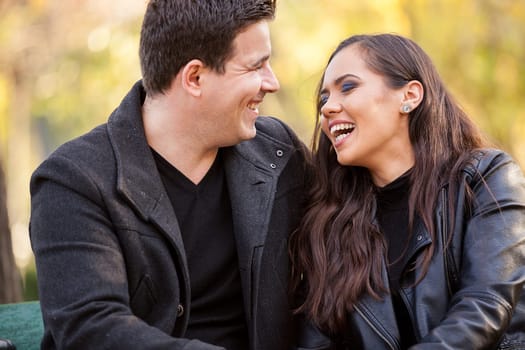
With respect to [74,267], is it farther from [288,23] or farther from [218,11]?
[288,23]

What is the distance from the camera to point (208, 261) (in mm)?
3607

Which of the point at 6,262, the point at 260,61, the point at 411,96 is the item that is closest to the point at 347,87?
the point at 411,96

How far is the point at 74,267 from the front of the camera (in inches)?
123

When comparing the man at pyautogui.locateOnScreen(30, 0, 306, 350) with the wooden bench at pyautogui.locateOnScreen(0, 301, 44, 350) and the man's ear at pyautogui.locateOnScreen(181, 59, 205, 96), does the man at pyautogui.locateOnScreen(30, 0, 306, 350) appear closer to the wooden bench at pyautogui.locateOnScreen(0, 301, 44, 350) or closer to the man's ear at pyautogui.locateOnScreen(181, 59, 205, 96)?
the man's ear at pyautogui.locateOnScreen(181, 59, 205, 96)

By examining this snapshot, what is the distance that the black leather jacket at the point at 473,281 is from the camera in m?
3.22

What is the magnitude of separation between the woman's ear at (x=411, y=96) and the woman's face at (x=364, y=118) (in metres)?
0.01

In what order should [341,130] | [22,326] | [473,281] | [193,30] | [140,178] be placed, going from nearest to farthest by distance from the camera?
[473,281]
[140,178]
[193,30]
[341,130]
[22,326]

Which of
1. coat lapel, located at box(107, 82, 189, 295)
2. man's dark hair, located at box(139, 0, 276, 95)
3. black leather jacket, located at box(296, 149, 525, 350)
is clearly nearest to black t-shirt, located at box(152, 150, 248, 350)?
coat lapel, located at box(107, 82, 189, 295)

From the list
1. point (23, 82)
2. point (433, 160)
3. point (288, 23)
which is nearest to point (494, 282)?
point (433, 160)

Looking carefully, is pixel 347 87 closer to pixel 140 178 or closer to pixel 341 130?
pixel 341 130

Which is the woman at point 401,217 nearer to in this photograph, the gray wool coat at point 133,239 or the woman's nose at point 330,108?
the woman's nose at point 330,108

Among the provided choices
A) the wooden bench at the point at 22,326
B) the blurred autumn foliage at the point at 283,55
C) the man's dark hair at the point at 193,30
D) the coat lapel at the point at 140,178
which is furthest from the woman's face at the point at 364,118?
the blurred autumn foliage at the point at 283,55

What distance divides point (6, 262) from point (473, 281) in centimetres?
272

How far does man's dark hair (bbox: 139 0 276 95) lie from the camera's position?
3.55 meters
